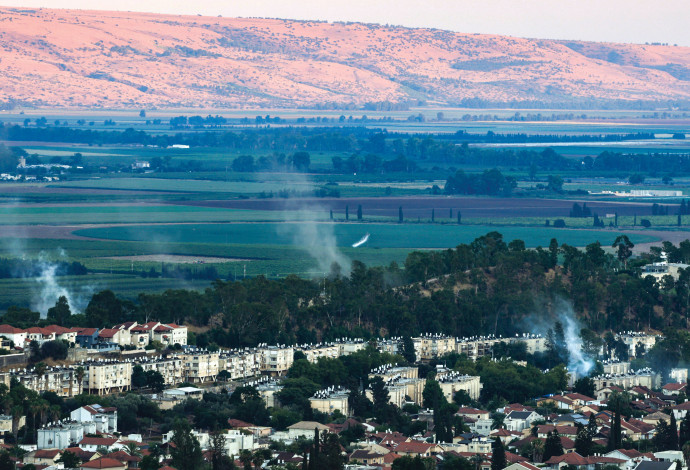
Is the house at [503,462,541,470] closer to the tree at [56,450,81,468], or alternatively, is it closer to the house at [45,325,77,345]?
the tree at [56,450,81,468]

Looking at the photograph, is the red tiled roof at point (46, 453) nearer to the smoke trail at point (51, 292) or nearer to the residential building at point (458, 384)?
the residential building at point (458, 384)

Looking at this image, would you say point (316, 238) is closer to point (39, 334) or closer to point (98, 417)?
point (39, 334)

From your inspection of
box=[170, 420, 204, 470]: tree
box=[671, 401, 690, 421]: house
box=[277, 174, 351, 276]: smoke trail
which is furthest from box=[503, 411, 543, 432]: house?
box=[277, 174, 351, 276]: smoke trail

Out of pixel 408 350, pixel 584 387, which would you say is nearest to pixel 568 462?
pixel 584 387

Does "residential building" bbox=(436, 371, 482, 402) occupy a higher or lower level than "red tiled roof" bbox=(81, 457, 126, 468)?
lower

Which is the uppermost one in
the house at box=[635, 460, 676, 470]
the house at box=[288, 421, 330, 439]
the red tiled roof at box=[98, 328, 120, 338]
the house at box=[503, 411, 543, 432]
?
the red tiled roof at box=[98, 328, 120, 338]

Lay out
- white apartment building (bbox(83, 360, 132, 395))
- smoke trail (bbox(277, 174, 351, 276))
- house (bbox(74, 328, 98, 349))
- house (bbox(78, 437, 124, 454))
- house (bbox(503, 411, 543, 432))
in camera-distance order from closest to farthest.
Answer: house (bbox(78, 437, 124, 454)) < house (bbox(503, 411, 543, 432)) < white apartment building (bbox(83, 360, 132, 395)) < house (bbox(74, 328, 98, 349)) < smoke trail (bbox(277, 174, 351, 276))
